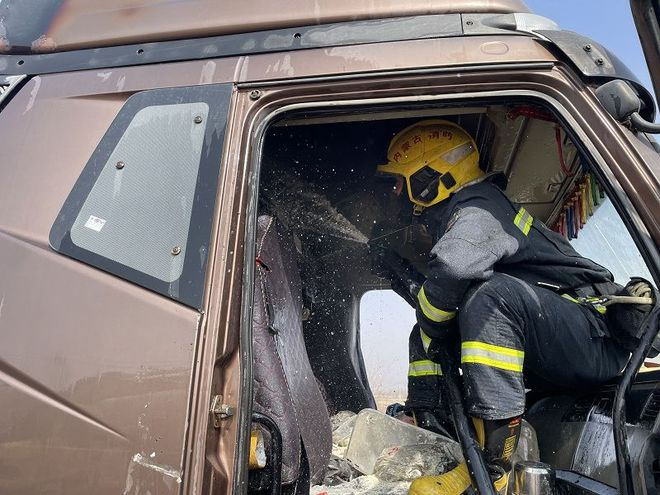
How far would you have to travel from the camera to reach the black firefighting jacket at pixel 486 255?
6.27ft

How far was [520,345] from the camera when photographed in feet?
6.32

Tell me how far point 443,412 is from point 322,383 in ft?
2.42

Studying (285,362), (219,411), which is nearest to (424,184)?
(285,362)

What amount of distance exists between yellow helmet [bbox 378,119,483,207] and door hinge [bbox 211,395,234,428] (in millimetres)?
1256

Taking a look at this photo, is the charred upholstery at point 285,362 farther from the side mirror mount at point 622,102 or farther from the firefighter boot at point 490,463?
the side mirror mount at point 622,102

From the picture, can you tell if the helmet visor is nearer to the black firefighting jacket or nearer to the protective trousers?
the black firefighting jacket

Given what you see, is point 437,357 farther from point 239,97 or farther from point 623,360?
point 239,97

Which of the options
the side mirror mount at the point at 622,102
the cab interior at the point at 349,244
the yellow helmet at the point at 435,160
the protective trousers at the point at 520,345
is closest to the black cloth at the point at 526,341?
the protective trousers at the point at 520,345

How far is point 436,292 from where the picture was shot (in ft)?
6.51

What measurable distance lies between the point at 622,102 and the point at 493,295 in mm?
696

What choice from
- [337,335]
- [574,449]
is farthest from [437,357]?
[337,335]

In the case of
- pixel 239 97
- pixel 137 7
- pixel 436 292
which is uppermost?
pixel 137 7

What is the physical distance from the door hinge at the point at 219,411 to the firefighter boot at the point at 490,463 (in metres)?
0.88

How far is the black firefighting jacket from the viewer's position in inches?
75.3
